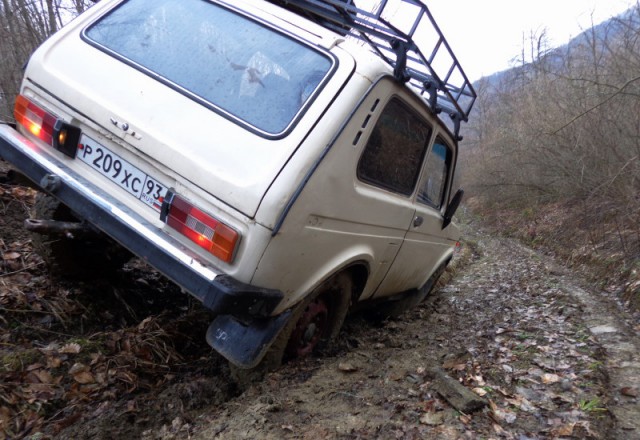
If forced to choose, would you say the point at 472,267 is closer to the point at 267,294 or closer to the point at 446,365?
the point at 446,365

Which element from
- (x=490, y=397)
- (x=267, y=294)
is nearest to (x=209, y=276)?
(x=267, y=294)

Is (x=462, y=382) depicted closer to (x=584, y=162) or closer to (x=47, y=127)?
(x=47, y=127)

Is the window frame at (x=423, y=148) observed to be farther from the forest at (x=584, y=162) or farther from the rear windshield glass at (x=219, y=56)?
the forest at (x=584, y=162)

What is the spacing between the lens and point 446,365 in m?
3.08

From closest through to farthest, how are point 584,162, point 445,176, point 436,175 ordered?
1. point 436,175
2. point 445,176
3. point 584,162

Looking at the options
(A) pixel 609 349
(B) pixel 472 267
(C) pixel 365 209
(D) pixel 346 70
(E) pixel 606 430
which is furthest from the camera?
(B) pixel 472 267

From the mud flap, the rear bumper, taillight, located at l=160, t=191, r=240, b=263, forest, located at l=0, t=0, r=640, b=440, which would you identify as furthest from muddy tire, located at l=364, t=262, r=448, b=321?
taillight, located at l=160, t=191, r=240, b=263

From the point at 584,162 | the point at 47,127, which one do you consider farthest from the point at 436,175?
the point at 584,162

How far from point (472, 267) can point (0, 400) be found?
329 inches

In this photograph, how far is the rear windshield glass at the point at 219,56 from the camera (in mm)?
2209

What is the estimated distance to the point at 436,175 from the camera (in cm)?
377

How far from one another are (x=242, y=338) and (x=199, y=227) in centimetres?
58

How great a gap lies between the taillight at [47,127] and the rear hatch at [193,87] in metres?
0.06

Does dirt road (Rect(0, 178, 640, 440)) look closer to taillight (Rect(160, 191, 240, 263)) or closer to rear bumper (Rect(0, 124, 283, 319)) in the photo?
rear bumper (Rect(0, 124, 283, 319))
